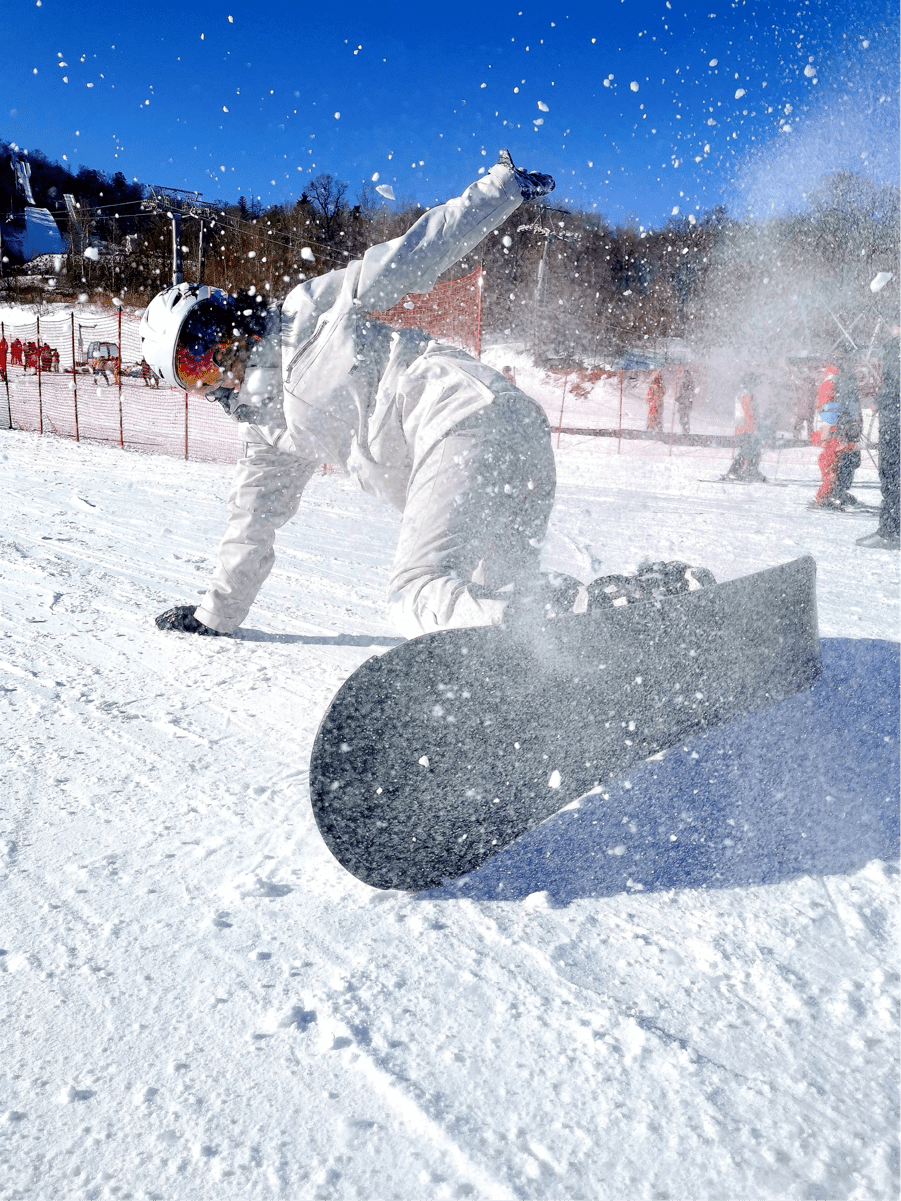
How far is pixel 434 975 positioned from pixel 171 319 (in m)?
2.21

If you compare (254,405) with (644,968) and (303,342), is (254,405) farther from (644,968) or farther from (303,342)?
(644,968)

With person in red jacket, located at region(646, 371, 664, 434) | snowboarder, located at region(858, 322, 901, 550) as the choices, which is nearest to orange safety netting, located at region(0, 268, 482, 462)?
snowboarder, located at region(858, 322, 901, 550)

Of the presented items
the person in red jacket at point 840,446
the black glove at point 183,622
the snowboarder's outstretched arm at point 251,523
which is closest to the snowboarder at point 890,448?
the person in red jacket at point 840,446

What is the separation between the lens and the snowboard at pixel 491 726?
4.92 ft

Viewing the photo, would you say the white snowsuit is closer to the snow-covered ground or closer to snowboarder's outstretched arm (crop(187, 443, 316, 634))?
snowboarder's outstretched arm (crop(187, 443, 316, 634))

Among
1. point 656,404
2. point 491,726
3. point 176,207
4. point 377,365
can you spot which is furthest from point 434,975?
point 176,207

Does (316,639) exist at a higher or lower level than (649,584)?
lower

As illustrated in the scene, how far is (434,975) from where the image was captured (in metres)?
1.33

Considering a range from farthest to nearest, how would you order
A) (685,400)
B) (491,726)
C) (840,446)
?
→ 1. (685,400)
2. (840,446)
3. (491,726)

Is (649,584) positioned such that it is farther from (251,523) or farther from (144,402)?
(144,402)

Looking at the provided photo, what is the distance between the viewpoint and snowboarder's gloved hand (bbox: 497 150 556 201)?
2.48 m

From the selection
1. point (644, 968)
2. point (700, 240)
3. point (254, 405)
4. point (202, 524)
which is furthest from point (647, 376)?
point (644, 968)

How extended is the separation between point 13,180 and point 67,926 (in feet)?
218

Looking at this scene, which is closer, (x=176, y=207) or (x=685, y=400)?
(x=685, y=400)
